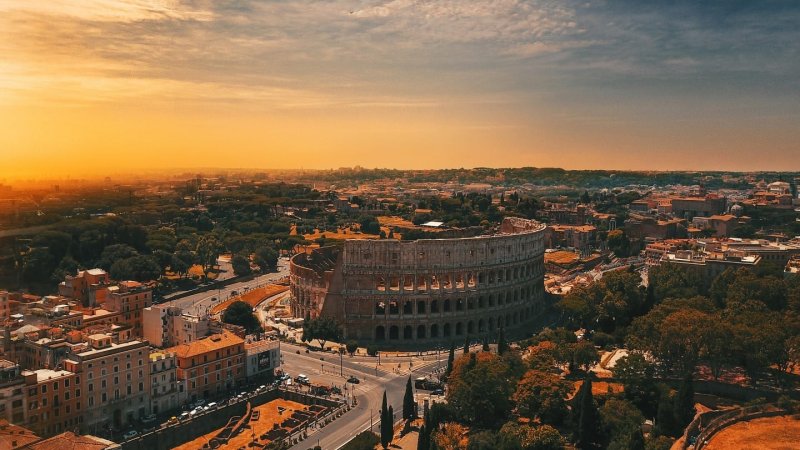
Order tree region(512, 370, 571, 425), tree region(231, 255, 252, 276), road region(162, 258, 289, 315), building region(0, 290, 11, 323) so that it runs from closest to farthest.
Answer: tree region(512, 370, 571, 425) → building region(0, 290, 11, 323) → road region(162, 258, 289, 315) → tree region(231, 255, 252, 276)

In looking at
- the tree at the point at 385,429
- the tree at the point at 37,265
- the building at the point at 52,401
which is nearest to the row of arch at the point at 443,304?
the tree at the point at 385,429

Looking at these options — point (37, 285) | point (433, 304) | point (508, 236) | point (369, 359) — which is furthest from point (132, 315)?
point (508, 236)

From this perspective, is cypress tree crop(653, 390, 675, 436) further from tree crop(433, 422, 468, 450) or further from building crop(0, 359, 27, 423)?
building crop(0, 359, 27, 423)

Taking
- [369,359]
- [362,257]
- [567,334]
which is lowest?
[369,359]

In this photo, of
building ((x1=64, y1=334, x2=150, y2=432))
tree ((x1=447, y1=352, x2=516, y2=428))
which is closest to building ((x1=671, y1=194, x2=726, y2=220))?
tree ((x1=447, y1=352, x2=516, y2=428))

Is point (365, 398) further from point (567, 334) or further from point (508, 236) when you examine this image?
point (508, 236)

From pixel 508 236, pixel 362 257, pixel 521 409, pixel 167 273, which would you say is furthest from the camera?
pixel 167 273
